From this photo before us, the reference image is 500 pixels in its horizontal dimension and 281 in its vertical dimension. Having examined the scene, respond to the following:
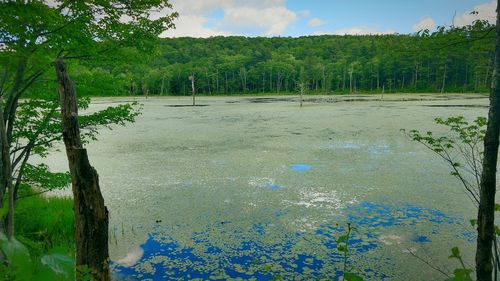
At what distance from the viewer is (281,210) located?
678 cm

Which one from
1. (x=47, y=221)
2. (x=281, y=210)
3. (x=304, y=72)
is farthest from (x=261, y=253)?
(x=304, y=72)

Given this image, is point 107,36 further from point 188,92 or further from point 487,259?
point 188,92

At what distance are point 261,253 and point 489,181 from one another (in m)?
2.94

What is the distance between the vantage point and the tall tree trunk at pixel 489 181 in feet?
10.4

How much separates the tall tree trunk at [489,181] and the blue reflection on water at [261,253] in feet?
4.25

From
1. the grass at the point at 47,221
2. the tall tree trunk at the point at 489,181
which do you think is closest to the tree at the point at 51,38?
the grass at the point at 47,221

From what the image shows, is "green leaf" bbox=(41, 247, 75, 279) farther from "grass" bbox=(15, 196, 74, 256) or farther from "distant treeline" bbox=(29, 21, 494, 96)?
"distant treeline" bbox=(29, 21, 494, 96)

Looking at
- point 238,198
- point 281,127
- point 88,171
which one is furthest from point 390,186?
point 281,127

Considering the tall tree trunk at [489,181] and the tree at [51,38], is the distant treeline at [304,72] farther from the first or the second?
the tall tree trunk at [489,181]

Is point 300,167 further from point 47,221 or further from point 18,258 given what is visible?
point 18,258

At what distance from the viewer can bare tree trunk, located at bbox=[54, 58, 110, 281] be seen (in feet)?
8.57

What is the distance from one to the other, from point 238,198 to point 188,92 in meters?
72.8

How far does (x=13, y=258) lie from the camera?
2.88 feet

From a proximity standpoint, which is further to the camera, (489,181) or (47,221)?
(47,221)
